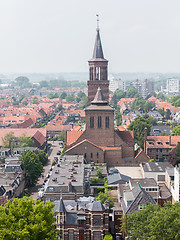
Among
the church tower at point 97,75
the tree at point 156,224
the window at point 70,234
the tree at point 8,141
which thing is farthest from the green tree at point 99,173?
the tree at point 8,141

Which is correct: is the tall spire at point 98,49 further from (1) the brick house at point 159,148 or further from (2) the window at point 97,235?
(2) the window at point 97,235

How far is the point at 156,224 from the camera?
41.8 m

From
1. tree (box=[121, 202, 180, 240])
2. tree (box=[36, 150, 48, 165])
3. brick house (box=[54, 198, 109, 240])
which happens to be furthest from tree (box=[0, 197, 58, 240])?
tree (box=[36, 150, 48, 165])

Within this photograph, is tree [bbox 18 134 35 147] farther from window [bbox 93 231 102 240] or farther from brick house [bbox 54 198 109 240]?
window [bbox 93 231 102 240]

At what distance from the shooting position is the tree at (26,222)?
38.4 metres

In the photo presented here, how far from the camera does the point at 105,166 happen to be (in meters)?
80.8

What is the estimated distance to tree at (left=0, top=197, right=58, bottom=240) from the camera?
126ft

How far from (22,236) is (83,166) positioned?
3623 cm

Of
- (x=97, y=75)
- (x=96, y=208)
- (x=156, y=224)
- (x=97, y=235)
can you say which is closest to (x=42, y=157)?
(x=97, y=75)

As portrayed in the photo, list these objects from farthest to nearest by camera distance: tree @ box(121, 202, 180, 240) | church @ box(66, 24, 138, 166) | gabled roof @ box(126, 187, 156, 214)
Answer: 1. church @ box(66, 24, 138, 166)
2. gabled roof @ box(126, 187, 156, 214)
3. tree @ box(121, 202, 180, 240)

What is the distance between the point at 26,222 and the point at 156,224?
14.3 m

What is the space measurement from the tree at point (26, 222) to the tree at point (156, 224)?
32.6 feet

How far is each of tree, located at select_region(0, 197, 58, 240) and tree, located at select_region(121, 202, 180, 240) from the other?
9.92 metres

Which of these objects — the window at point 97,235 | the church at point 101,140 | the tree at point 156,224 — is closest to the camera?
the tree at point 156,224
